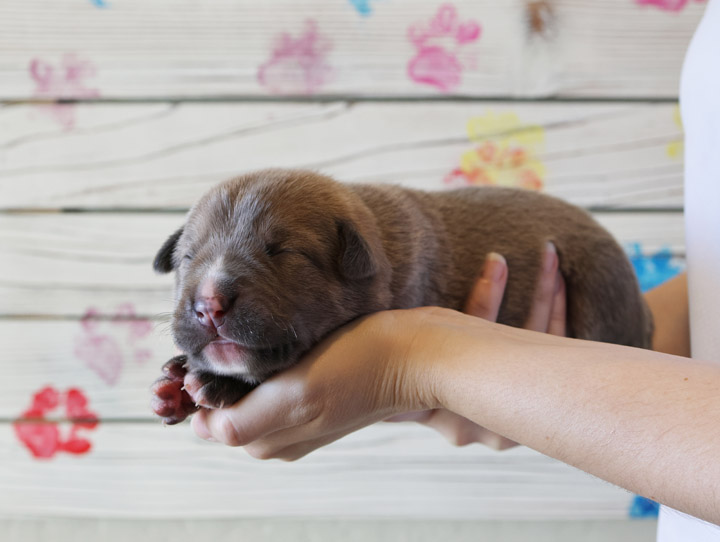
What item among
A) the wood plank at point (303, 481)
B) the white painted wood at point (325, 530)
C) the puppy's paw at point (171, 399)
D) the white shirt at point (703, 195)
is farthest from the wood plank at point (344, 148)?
the white painted wood at point (325, 530)

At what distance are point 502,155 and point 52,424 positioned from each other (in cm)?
266

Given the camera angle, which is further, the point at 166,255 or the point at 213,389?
the point at 166,255

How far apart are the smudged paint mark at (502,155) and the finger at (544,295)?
79 cm

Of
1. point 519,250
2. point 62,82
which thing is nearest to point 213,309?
point 519,250

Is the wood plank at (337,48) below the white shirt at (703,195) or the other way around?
the other way around

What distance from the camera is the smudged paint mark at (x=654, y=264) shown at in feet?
9.41

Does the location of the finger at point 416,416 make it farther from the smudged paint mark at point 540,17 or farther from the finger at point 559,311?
the smudged paint mark at point 540,17

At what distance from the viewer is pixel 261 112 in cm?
282

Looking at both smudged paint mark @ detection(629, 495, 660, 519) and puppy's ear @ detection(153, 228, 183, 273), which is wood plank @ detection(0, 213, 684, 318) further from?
smudged paint mark @ detection(629, 495, 660, 519)

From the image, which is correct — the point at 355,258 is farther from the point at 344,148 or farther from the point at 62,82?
the point at 62,82

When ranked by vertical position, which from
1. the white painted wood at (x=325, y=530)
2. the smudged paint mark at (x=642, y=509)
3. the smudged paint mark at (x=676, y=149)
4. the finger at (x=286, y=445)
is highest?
the smudged paint mark at (x=676, y=149)

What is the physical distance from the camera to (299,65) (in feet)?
9.15

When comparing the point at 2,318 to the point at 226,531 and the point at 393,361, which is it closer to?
the point at 226,531

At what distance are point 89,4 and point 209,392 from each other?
7.14 ft
